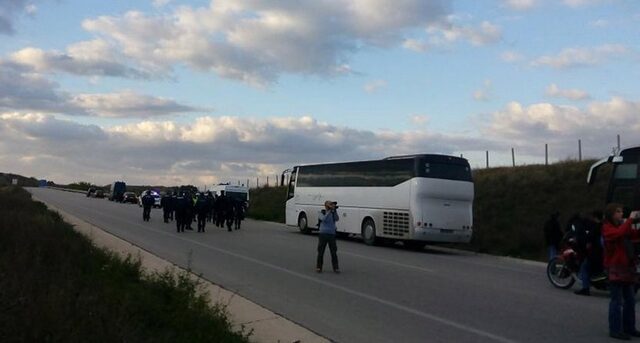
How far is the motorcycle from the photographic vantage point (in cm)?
1420

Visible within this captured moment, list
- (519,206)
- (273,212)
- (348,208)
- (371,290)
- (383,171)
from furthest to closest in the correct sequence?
(273,212)
(519,206)
(348,208)
(383,171)
(371,290)

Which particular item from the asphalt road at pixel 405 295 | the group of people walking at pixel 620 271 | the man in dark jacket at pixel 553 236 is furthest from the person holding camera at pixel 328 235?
the group of people walking at pixel 620 271

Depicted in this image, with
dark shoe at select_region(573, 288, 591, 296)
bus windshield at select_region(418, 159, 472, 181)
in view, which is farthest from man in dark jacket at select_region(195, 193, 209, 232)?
dark shoe at select_region(573, 288, 591, 296)

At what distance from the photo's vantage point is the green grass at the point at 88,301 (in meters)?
5.81

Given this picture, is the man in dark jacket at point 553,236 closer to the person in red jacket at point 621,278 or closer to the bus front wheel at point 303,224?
the person in red jacket at point 621,278

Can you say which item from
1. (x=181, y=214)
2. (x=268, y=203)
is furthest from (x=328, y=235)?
(x=268, y=203)

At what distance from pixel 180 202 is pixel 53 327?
27.0 m

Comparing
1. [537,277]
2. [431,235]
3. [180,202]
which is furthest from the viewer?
[180,202]

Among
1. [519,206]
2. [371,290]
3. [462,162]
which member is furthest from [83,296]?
[519,206]

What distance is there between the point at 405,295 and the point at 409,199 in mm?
12969

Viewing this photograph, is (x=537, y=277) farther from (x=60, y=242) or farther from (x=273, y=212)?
(x=273, y=212)

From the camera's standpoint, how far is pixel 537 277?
1781 cm

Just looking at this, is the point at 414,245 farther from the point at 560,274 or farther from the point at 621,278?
the point at 621,278

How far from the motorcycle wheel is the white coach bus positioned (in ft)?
33.5
